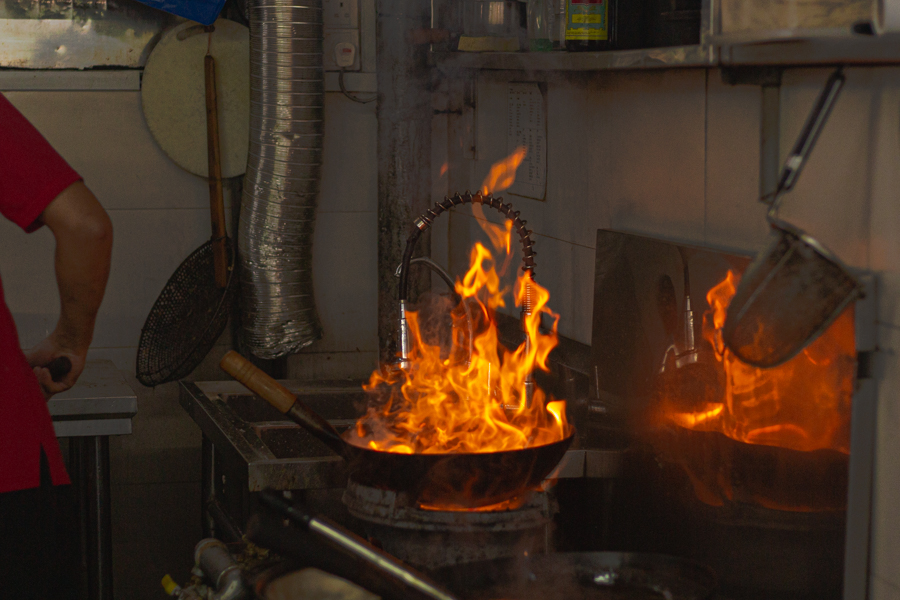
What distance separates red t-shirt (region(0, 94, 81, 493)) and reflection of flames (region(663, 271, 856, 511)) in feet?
3.15

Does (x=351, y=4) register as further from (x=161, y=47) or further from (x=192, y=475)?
(x=192, y=475)

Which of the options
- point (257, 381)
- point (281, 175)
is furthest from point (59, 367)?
point (281, 175)

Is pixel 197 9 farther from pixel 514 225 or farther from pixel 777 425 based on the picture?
pixel 777 425

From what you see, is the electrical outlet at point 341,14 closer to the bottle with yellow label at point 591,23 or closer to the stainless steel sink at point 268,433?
the stainless steel sink at point 268,433

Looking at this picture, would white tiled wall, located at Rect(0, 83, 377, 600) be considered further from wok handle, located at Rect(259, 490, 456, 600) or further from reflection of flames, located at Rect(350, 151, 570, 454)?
wok handle, located at Rect(259, 490, 456, 600)

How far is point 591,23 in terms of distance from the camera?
1.53 meters

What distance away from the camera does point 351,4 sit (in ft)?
8.44

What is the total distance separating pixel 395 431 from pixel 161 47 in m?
1.47

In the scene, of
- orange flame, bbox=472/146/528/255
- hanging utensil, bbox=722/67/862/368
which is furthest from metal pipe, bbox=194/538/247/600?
orange flame, bbox=472/146/528/255

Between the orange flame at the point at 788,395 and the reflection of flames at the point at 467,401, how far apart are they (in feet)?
0.83

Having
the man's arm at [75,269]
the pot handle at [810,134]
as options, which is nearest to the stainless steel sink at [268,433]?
the man's arm at [75,269]

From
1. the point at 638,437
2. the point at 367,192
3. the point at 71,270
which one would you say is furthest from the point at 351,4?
the point at 638,437

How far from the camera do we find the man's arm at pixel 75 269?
56.2 inches

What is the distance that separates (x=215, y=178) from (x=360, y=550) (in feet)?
5.28
